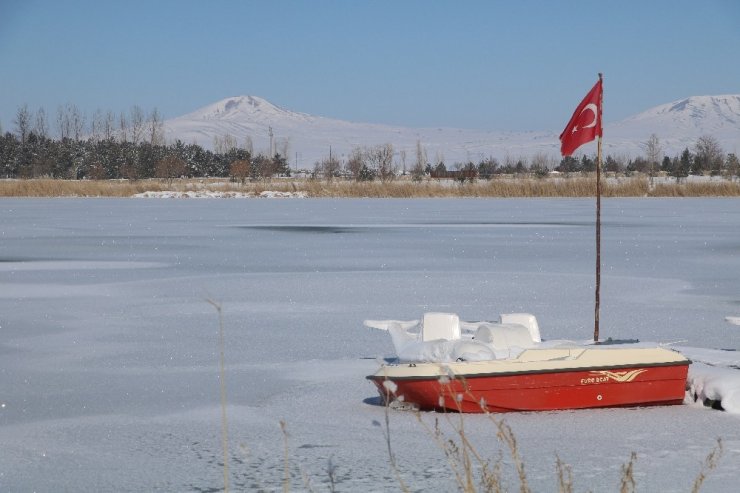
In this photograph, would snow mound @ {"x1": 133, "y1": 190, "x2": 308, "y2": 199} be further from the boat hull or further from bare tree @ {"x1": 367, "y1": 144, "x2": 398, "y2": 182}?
the boat hull

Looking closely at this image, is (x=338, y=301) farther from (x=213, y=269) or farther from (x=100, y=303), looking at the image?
(x=213, y=269)

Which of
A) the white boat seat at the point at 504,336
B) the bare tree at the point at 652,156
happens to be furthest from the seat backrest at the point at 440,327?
the bare tree at the point at 652,156

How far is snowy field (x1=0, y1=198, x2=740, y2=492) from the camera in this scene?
5.71m

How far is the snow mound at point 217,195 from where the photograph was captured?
5047 cm

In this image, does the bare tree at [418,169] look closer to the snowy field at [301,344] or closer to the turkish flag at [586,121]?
the snowy field at [301,344]

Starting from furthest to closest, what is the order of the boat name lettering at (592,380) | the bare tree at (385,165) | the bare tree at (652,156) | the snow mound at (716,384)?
the bare tree at (652,156)
the bare tree at (385,165)
the snow mound at (716,384)
the boat name lettering at (592,380)

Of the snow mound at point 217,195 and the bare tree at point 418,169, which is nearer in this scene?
the snow mound at point 217,195

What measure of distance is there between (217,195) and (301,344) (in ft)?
141

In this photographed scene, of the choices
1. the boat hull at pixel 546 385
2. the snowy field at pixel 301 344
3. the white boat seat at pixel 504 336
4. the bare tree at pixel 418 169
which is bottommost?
the snowy field at pixel 301 344

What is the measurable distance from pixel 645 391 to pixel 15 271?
37.6 ft

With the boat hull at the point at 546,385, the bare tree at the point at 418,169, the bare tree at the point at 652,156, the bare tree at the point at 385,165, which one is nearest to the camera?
the boat hull at the point at 546,385

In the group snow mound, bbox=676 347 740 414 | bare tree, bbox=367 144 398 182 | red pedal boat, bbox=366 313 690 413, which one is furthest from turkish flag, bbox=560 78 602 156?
bare tree, bbox=367 144 398 182

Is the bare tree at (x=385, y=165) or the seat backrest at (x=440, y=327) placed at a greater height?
the bare tree at (x=385, y=165)

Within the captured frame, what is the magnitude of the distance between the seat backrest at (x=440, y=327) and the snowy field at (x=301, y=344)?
21.5 inches
